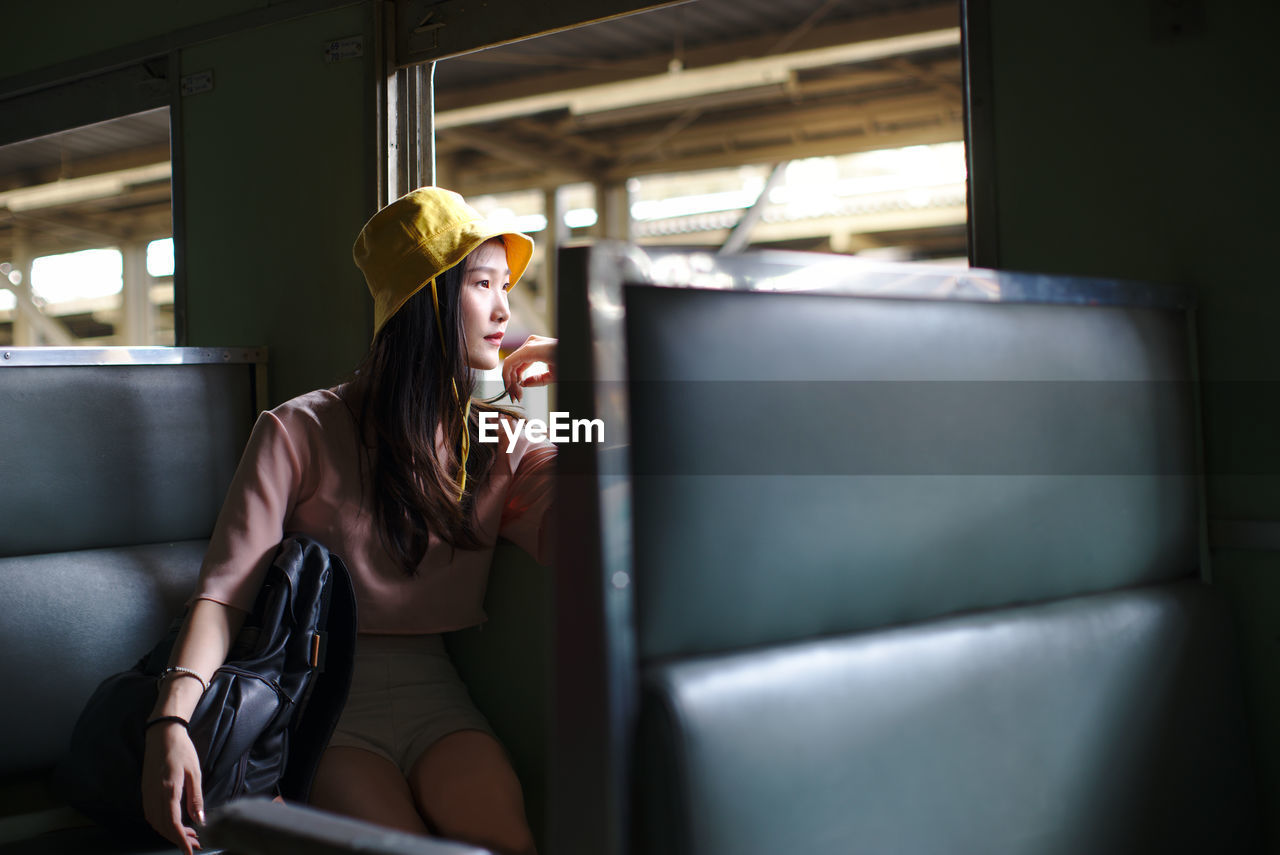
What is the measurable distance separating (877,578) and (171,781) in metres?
1.02

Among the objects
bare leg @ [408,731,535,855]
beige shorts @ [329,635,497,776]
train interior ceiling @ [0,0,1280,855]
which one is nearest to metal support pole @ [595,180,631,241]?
train interior ceiling @ [0,0,1280,855]

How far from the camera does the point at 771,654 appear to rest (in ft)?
2.82

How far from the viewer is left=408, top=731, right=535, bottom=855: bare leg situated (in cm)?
158

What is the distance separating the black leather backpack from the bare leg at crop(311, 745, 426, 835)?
0.12 ft

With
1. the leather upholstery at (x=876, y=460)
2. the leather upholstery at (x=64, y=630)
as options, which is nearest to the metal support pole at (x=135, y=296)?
the leather upholstery at (x=64, y=630)

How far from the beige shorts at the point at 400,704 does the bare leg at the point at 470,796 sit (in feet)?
0.11

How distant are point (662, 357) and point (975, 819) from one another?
1.69 ft

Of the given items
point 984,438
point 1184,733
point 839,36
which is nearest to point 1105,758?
point 1184,733

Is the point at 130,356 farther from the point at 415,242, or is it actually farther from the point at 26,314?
the point at 26,314

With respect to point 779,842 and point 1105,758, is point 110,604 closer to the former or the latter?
point 779,842

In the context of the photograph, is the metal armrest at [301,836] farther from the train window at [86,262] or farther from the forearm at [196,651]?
the train window at [86,262]

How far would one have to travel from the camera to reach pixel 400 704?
1.68 m

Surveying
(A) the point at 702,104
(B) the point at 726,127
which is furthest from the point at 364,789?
(B) the point at 726,127

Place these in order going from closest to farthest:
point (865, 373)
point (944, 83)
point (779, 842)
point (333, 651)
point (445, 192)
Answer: point (779, 842)
point (865, 373)
point (333, 651)
point (445, 192)
point (944, 83)
